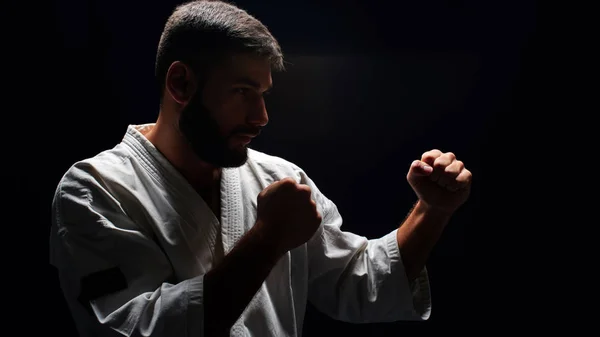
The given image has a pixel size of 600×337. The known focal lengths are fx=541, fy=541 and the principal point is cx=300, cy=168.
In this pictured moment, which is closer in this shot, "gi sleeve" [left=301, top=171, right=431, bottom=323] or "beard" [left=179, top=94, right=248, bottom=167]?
"beard" [left=179, top=94, right=248, bottom=167]

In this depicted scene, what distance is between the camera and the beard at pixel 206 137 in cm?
115

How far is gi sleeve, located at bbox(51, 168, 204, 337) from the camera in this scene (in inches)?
38.6

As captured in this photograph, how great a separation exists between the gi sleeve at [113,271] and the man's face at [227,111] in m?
0.22

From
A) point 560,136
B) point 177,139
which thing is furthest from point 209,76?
point 560,136

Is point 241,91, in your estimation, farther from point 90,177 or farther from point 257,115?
point 90,177

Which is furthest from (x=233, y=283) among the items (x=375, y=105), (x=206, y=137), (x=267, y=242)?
(x=375, y=105)

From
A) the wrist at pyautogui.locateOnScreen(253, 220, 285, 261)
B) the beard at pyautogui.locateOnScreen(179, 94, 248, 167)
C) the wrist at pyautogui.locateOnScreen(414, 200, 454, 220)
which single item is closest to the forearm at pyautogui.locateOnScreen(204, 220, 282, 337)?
the wrist at pyautogui.locateOnScreen(253, 220, 285, 261)

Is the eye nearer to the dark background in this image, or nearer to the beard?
the beard

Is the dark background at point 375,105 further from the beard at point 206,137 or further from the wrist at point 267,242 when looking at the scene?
the wrist at point 267,242

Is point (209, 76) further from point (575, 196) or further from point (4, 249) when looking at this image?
point (575, 196)

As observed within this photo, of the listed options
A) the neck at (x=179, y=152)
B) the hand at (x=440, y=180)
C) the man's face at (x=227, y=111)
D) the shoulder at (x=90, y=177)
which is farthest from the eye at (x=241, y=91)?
the hand at (x=440, y=180)

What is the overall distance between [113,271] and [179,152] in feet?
1.04

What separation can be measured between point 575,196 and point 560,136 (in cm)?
19

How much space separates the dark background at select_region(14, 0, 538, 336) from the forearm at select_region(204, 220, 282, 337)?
65cm
